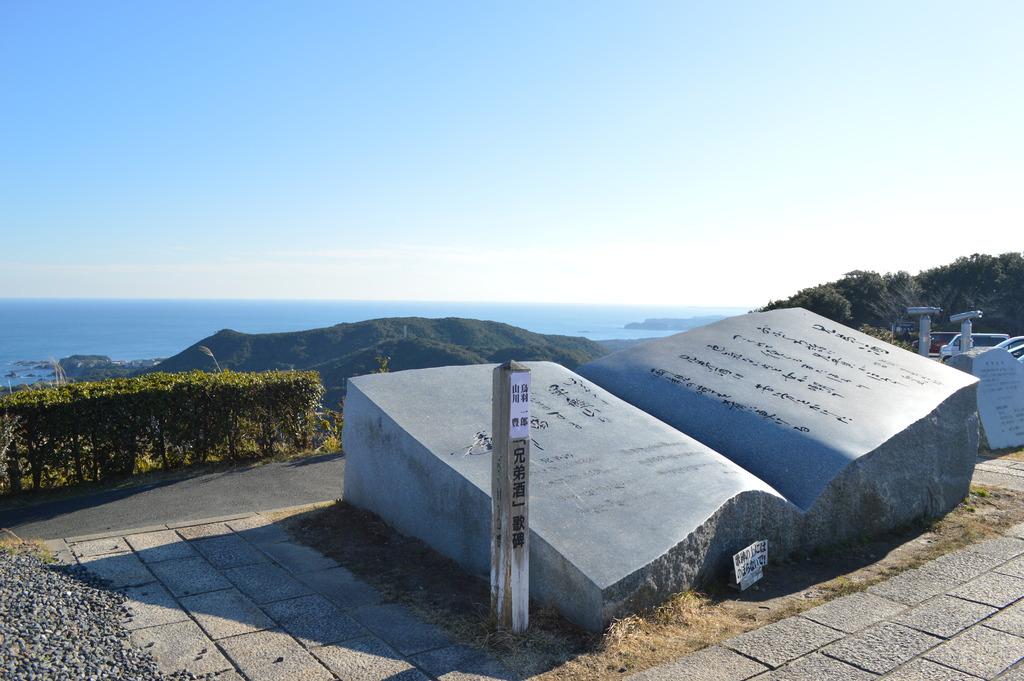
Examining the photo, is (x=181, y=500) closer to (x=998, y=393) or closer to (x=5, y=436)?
(x=5, y=436)

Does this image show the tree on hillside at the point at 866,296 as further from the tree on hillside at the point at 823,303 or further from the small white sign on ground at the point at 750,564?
the small white sign on ground at the point at 750,564

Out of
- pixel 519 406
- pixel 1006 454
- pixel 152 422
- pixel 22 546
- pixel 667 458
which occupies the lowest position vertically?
pixel 1006 454

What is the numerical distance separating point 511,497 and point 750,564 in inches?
69.6

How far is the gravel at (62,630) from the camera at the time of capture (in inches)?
117

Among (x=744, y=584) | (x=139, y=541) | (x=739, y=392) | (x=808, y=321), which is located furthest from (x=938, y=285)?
(x=139, y=541)

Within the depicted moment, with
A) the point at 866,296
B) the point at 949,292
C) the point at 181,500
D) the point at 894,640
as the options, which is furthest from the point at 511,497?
the point at 949,292

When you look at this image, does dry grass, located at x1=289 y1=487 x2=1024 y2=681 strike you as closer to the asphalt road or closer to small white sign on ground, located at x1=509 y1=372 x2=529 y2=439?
the asphalt road

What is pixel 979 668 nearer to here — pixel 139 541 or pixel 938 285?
pixel 139 541

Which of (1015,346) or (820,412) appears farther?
(1015,346)

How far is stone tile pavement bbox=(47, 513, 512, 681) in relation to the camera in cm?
329

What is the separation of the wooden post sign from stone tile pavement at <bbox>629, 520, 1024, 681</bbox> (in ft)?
2.30

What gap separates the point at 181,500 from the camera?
618 centimetres

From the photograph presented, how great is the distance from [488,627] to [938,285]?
31.6 metres

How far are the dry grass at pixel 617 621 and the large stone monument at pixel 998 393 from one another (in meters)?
3.95
